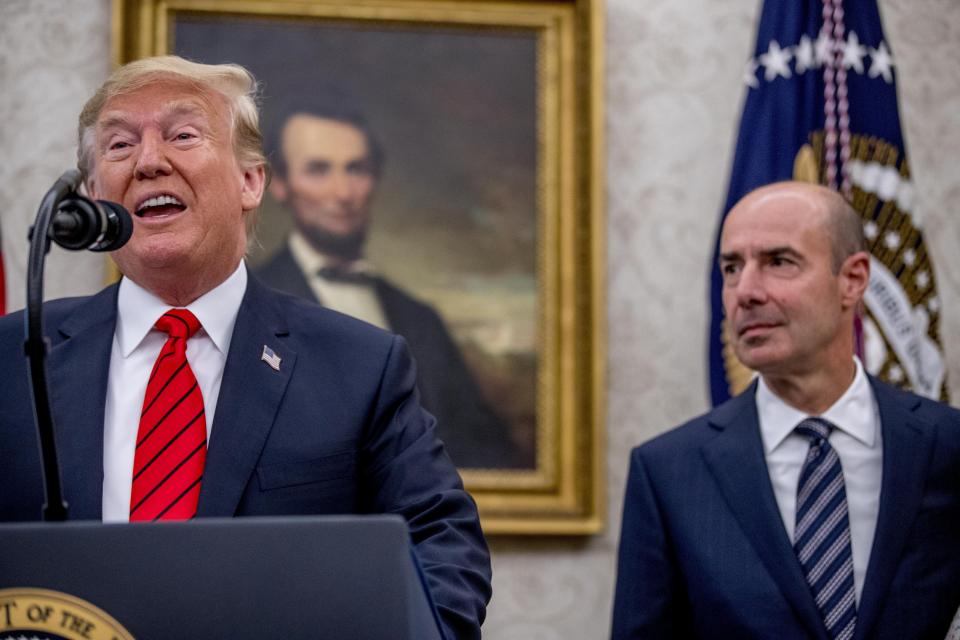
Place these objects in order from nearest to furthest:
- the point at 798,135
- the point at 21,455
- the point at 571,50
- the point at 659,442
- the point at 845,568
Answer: the point at 21,455 → the point at 845,568 → the point at 659,442 → the point at 798,135 → the point at 571,50

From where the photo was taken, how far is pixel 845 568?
9.82 ft

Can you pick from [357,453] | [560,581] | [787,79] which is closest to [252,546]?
[357,453]

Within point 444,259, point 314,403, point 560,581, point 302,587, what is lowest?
point 560,581

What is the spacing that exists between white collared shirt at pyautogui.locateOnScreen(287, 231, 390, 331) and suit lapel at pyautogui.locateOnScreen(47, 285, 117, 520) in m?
1.81

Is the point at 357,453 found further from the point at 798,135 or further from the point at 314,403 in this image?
the point at 798,135

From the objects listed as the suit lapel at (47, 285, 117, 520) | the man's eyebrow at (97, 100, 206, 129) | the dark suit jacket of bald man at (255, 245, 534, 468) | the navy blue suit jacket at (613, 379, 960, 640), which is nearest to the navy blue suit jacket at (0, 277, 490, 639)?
the suit lapel at (47, 285, 117, 520)

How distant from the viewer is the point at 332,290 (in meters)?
4.27

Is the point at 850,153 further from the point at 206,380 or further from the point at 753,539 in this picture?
the point at 206,380

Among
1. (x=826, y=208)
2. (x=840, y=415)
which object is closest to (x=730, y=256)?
(x=826, y=208)

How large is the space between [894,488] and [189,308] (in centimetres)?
173

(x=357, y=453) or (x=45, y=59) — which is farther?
(x=45, y=59)

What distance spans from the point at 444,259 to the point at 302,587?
2929 millimetres

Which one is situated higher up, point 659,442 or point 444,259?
point 444,259

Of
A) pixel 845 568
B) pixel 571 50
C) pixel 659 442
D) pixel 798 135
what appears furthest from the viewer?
pixel 571 50
